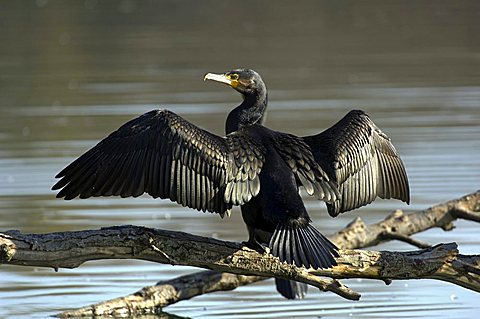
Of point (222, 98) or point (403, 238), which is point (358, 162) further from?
point (222, 98)

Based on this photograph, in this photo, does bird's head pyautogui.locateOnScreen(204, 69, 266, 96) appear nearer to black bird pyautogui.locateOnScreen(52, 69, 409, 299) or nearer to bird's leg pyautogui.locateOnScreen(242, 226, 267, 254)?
black bird pyautogui.locateOnScreen(52, 69, 409, 299)

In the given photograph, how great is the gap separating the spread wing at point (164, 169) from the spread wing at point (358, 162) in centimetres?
50

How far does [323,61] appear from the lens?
1925 centimetres

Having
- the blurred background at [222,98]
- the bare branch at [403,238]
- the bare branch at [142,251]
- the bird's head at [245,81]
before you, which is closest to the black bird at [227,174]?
the bare branch at [142,251]

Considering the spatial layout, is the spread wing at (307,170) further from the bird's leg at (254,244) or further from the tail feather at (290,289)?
the tail feather at (290,289)

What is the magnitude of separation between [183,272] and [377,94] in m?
7.78

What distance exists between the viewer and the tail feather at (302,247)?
18.1ft

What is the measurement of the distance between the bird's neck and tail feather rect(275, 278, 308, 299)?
1407 millimetres

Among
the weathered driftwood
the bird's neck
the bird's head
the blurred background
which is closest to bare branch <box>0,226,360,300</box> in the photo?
the weathered driftwood

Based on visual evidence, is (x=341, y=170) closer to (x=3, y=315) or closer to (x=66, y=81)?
(x=3, y=315)

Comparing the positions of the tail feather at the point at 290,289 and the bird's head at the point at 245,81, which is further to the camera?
the tail feather at the point at 290,289

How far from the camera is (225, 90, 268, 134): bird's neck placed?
252 inches

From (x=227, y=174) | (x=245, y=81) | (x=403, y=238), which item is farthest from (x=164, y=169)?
(x=403, y=238)

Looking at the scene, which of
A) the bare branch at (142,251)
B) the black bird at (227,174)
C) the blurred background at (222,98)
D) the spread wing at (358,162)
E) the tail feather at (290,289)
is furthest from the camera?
the blurred background at (222,98)
